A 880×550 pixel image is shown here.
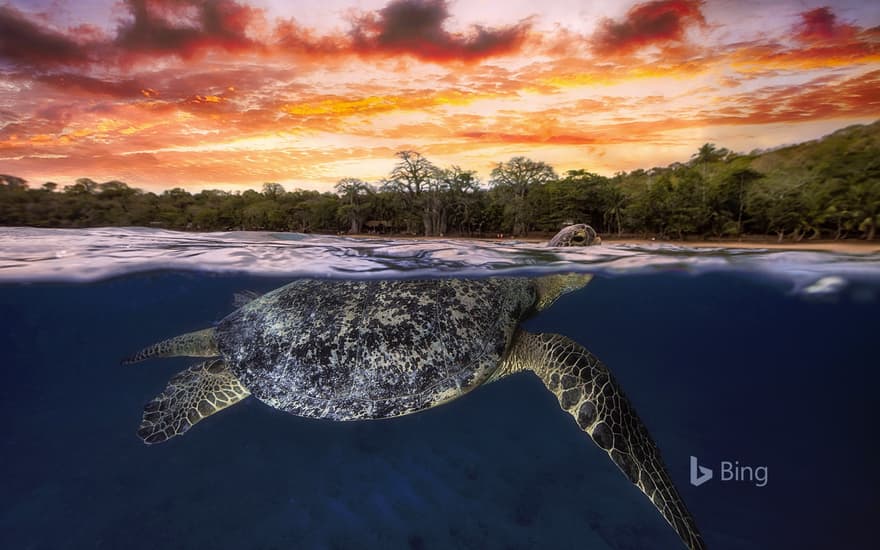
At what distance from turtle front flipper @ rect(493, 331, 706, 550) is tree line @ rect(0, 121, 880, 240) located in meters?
6.19

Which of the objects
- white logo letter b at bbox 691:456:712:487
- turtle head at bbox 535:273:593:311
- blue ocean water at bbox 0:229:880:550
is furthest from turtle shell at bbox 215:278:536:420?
white logo letter b at bbox 691:456:712:487

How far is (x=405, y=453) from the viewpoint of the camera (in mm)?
7441

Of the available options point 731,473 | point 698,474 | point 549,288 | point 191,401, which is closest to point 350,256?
point 191,401

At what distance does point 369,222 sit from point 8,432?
12.0 metres

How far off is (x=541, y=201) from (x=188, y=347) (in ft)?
39.8

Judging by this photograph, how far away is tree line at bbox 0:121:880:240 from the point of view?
777 centimetres

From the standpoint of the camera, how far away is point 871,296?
38.8 feet

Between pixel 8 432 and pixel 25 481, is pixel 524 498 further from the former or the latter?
pixel 8 432

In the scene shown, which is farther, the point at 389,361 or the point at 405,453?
the point at 405,453

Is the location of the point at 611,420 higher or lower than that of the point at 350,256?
lower

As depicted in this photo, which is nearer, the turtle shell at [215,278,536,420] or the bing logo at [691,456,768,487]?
the turtle shell at [215,278,536,420]

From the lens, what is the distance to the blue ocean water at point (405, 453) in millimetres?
5578

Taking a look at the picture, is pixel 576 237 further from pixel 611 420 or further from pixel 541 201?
pixel 611 420

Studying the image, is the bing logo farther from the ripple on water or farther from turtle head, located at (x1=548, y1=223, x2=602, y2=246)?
turtle head, located at (x1=548, y1=223, x2=602, y2=246)
